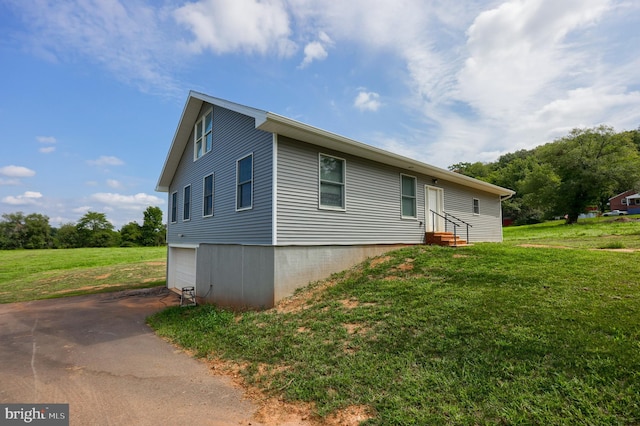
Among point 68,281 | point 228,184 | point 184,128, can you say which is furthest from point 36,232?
point 228,184

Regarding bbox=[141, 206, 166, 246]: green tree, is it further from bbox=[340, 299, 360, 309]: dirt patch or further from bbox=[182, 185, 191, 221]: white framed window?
bbox=[340, 299, 360, 309]: dirt patch

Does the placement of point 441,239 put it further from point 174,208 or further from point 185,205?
point 174,208

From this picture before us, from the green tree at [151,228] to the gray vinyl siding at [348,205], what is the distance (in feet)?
167

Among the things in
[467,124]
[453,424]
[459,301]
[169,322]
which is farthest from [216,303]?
[467,124]

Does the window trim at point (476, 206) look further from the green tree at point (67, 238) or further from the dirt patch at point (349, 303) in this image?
the green tree at point (67, 238)

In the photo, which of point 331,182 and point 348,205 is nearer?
point 331,182

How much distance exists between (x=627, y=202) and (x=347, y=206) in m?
62.4

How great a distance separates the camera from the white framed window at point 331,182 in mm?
8453

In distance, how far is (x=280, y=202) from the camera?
7.47 m

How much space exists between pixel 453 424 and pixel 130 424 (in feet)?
10.9

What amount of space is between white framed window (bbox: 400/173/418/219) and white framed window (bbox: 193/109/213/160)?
7.13 metres

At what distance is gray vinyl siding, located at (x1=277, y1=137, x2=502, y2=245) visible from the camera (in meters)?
7.66

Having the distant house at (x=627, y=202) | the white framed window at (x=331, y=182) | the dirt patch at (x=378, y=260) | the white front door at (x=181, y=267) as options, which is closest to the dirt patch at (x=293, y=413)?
the white framed window at (x=331, y=182)

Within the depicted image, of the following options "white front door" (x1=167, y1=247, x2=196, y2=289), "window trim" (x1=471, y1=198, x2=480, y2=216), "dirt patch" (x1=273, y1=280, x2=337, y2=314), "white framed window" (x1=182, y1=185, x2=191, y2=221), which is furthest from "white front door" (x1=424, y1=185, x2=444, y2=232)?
"white framed window" (x1=182, y1=185, x2=191, y2=221)
